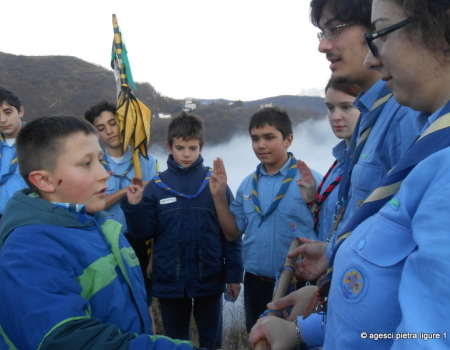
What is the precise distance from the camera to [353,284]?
0.87 meters

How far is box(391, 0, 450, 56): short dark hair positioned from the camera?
869mm

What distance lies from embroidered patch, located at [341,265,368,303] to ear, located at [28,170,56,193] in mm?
1306

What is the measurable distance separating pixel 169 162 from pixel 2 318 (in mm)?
2211

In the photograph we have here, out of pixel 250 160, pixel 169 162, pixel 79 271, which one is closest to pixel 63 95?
pixel 250 160

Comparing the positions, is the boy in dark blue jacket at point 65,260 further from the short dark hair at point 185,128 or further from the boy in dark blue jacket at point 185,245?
the short dark hair at point 185,128

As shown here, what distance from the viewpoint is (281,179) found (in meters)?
3.12

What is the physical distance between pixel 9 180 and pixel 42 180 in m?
2.95

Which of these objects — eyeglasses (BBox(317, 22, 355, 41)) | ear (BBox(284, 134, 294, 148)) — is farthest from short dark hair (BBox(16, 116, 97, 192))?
ear (BBox(284, 134, 294, 148))

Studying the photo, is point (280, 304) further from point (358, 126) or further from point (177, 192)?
point (177, 192)

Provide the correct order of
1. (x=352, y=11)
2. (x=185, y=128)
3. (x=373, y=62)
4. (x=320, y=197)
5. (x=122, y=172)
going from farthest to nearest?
(x=122, y=172), (x=185, y=128), (x=320, y=197), (x=352, y=11), (x=373, y=62)

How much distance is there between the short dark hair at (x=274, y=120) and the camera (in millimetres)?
3264

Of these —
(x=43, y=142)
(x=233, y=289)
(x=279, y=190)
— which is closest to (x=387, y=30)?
(x=43, y=142)

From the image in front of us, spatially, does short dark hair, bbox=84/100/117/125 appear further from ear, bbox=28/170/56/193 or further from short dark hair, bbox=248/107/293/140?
ear, bbox=28/170/56/193

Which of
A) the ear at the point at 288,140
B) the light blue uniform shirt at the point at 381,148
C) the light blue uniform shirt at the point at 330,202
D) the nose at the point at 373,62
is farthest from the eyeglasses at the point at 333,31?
the ear at the point at 288,140
